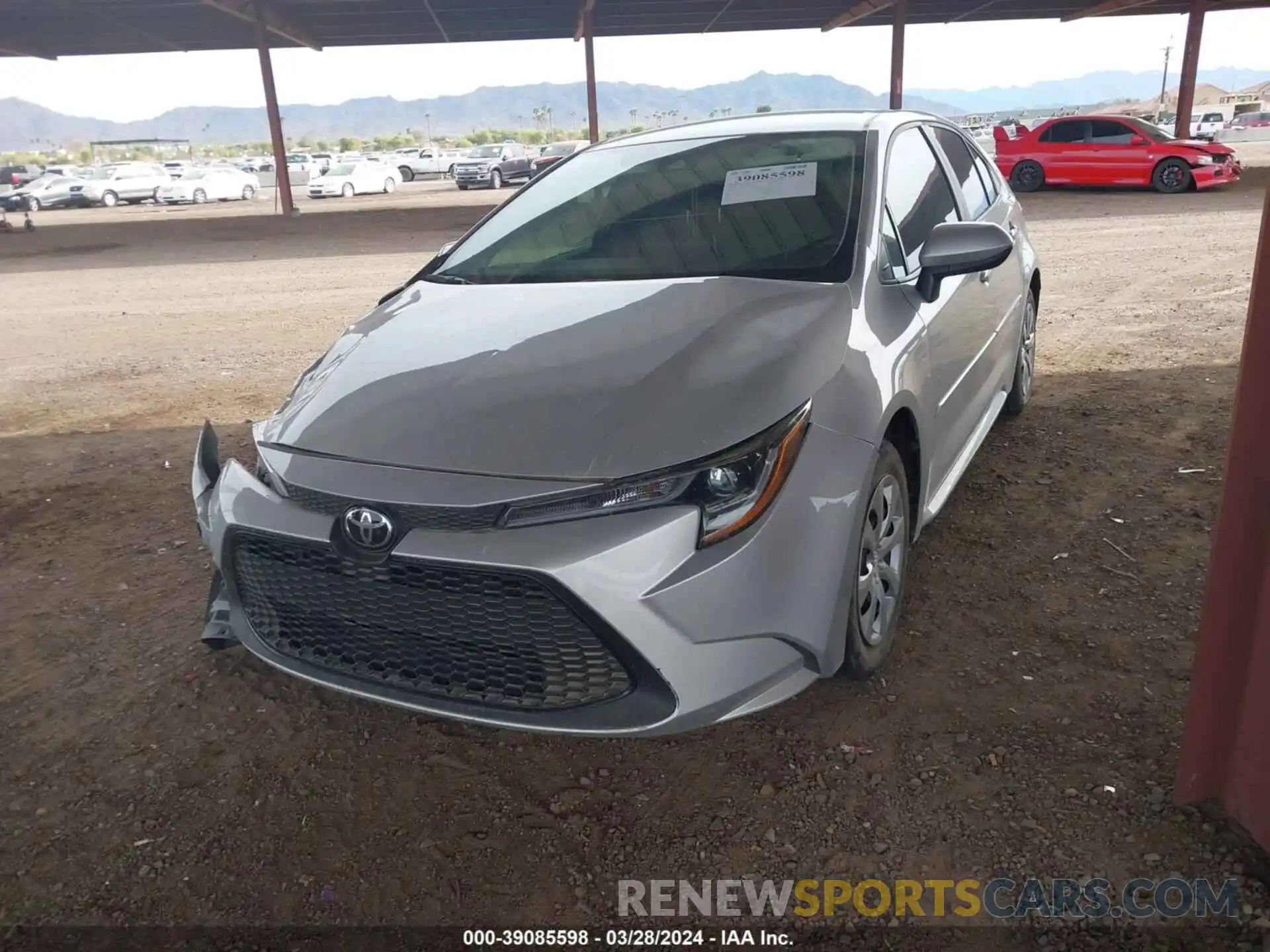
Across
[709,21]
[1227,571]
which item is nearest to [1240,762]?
[1227,571]

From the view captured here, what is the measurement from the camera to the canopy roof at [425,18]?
20641 millimetres

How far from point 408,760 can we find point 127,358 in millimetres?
6683

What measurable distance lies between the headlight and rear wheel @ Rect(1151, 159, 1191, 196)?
1797 centimetres

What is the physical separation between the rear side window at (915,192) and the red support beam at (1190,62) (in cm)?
2278

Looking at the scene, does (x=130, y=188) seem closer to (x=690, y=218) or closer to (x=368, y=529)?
(x=690, y=218)

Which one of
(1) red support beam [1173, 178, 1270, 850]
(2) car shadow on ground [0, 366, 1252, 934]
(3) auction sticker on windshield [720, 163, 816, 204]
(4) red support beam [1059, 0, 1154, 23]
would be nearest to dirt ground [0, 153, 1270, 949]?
(2) car shadow on ground [0, 366, 1252, 934]

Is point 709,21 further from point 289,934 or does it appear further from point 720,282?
point 289,934

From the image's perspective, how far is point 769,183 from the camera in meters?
3.23

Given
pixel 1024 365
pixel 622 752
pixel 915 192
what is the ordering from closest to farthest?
pixel 622 752 < pixel 915 192 < pixel 1024 365

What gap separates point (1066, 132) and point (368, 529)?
1929 cm

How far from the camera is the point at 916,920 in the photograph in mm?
2020

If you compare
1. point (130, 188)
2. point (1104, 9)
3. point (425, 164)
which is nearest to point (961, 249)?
point (1104, 9)

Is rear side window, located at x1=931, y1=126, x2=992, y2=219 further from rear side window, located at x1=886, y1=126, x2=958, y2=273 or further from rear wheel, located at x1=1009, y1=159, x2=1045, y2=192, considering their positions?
rear wheel, located at x1=1009, y1=159, x2=1045, y2=192

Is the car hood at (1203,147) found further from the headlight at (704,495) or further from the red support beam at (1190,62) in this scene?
the headlight at (704,495)
